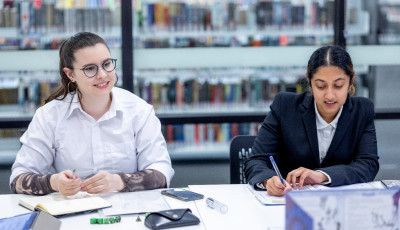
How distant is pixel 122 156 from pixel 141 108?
226mm

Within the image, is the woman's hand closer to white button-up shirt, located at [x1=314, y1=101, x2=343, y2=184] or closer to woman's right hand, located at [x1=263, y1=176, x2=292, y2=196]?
woman's right hand, located at [x1=263, y1=176, x2=292, y2=196]

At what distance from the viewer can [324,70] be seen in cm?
235

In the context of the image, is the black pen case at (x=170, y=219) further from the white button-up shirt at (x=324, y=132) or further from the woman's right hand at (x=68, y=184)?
the white button-up shirt at (x=324, y=132)

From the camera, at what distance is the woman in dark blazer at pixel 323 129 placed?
235cm

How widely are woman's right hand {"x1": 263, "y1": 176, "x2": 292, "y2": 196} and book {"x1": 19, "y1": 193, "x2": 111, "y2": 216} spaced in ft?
1.90

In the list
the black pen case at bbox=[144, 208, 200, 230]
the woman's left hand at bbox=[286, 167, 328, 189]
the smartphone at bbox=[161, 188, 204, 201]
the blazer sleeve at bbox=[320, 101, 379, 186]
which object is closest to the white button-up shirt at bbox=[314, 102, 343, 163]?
the blazer sleeve at bbox=[320, 101, 379, 186]

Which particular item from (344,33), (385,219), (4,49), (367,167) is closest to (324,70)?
(367,167)

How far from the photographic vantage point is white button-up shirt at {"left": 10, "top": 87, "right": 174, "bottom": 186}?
94.3 inches

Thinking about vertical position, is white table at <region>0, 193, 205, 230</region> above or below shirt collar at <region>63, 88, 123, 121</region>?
below

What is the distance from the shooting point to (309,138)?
8.01 ft

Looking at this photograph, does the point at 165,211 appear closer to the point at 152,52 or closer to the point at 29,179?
the point at 29,179

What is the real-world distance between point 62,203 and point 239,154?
0.92m

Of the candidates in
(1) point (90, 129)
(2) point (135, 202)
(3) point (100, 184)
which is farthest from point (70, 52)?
(2) point (135, 202)

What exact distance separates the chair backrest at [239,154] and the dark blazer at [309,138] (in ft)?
0.40
